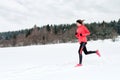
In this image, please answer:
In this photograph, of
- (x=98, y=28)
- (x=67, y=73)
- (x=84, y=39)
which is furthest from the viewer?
(x=98, y=28)

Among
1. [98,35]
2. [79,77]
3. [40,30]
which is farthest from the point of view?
[40,30]

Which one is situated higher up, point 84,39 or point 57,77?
point 84,39

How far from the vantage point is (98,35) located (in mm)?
121938

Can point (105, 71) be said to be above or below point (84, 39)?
below

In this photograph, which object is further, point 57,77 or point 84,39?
point 84,39

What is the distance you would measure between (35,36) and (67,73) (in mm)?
120361

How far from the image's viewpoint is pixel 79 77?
8156 millimetres

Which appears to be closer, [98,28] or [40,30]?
[98,28]

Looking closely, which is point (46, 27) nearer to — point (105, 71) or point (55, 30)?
point (55, 30)

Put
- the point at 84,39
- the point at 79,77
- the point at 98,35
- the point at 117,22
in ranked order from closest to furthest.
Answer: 1. the point at 79,77
2. the point at 84,39
3. the point at 98,35
4. the point at 117,22

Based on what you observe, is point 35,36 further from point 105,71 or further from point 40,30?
point 105,71

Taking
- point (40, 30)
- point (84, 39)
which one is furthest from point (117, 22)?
point (84, 39)

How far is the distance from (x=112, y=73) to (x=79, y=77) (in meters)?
0.82

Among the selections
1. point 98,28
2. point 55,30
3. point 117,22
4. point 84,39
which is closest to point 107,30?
point 98,28
